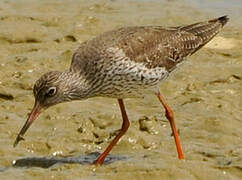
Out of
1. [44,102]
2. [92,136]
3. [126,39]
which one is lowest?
[92,136]

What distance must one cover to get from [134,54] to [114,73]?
1.63 feet

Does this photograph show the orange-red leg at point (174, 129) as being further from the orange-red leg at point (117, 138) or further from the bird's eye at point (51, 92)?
the bird's eye at point (51, 92)

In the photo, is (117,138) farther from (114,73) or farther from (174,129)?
(114,73)

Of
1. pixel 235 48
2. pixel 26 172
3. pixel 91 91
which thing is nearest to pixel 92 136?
pixel 91 91

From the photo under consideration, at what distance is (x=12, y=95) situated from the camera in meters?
10.7

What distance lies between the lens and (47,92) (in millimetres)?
8727

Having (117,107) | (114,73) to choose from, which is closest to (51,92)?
(114,73)

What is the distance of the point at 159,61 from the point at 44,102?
63.2 inches

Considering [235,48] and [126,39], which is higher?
[126,39]

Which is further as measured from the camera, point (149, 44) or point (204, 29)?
point (204, 29)

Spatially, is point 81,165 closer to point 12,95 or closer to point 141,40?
point 141,40

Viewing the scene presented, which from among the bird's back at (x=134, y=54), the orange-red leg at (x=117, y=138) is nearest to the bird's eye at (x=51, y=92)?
the bird's back at (x=134, y=54)

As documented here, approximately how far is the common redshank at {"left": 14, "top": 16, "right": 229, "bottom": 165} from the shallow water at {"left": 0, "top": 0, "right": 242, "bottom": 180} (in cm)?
36

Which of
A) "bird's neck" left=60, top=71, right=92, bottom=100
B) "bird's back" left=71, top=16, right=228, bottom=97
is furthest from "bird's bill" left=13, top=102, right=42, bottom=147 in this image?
"bird's back" left=71, top=16, right=228, bottom=97
